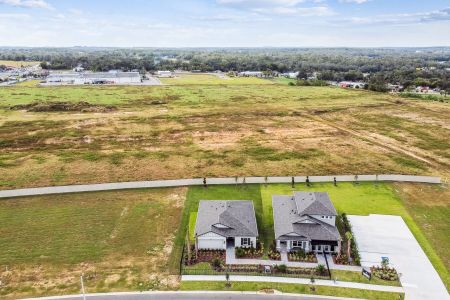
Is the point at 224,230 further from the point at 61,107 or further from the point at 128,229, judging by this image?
the point at 61,107

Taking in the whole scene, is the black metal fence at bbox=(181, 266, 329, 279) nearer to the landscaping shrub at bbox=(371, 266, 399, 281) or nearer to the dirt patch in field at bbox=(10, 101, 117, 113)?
the landscaping shrub at bbox=(371, 266, 399, 281)

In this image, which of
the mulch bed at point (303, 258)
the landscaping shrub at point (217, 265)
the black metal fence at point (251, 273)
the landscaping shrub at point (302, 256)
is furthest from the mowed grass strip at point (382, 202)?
the landscaping shrub at point (217, 265)

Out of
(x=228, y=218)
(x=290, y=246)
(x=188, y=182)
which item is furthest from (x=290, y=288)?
(x=188, y=182)

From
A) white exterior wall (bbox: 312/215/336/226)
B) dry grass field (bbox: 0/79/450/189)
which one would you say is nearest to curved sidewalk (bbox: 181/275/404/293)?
white exterior wall (bbox: 312/215/336/226)

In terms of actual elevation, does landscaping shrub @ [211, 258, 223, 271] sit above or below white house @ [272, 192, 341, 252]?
below

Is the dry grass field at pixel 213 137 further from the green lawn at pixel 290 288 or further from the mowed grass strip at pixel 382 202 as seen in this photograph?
the green lawn at pixel 290 288

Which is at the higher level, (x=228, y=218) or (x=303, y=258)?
(x=228, y=218)
